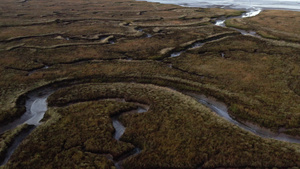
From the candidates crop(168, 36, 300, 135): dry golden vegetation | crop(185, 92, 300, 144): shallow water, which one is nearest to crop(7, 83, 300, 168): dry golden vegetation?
crop(185, 92, 300, 144): shallow water

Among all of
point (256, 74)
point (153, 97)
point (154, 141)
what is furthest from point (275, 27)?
point (154, 141)

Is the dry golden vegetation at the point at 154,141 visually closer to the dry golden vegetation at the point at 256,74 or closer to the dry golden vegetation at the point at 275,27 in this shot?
the dry golden vegetation at the point at 256,74

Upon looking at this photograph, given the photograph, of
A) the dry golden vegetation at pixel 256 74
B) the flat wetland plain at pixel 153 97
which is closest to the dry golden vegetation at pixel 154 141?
the flat wetland plain at pixel 153 97

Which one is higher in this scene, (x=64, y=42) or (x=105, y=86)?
(x=64, y=42)

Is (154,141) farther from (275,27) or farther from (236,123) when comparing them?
(275,27)

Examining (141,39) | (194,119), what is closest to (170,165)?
(194,119)

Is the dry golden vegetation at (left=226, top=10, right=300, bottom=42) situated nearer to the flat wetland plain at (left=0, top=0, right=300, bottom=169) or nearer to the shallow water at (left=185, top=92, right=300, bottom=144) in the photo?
the flat wetland plain at (left=0, top=0, right=300, bottom=169)

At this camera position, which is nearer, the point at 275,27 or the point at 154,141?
the point at 154,141

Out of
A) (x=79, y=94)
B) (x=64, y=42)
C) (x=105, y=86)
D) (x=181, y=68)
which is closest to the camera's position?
(x=79, y=94)

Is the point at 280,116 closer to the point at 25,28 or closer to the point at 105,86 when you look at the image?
the point at 105,86
